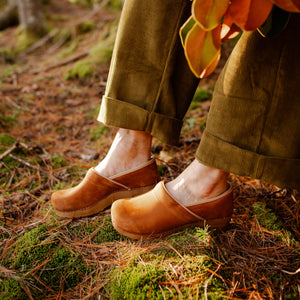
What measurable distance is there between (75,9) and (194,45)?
8.86 metres

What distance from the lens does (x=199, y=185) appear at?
100cm

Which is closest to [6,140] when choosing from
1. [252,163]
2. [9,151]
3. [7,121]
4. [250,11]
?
[9,151]

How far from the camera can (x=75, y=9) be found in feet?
26.2

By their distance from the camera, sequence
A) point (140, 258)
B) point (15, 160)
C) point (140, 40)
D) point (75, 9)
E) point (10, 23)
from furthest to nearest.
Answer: point (75, 9) < point (10, 23) < point (15, 160) < point (140, 40) < point (140, 258)

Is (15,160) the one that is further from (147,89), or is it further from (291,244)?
(291,244)

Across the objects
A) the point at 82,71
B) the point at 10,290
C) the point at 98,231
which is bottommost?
the point at 10,290

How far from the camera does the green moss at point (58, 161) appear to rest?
161 centimetres

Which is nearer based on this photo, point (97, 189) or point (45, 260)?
point (45, 260)

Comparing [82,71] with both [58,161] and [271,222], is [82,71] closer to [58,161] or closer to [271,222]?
[58,161]

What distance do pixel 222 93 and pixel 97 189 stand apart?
694 millimetres

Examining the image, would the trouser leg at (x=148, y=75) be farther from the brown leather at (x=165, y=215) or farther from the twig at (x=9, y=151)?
the twig at (x=9, y=151)

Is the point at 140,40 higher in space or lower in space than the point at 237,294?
higher

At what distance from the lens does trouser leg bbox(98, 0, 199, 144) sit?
3.36 ft

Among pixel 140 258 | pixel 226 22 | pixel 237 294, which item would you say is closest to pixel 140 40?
pixel 226 22
